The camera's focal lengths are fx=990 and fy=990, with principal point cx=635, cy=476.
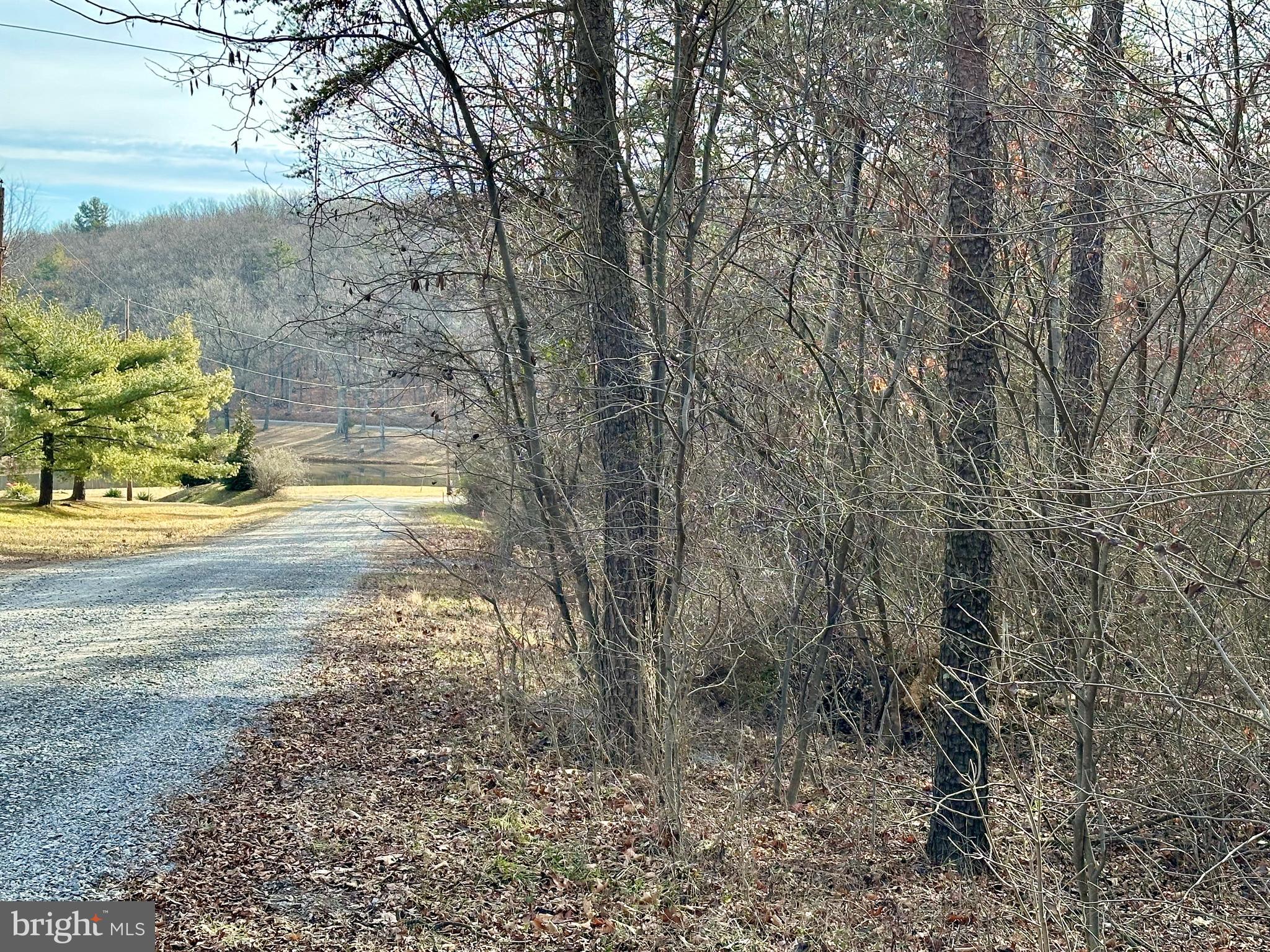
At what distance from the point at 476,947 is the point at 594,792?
2103 mm

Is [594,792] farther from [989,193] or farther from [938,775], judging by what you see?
[989,193]

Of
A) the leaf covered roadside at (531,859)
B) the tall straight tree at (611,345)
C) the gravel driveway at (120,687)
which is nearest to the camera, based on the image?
the leaf covered roadside at (531,859)

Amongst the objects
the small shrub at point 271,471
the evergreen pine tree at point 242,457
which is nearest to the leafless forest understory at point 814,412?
the small shrub at point 271,471

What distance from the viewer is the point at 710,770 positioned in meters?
7.74

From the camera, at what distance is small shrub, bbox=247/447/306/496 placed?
39062 millimetres

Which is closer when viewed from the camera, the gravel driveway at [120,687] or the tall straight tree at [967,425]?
the gravel driveway at [120,687]

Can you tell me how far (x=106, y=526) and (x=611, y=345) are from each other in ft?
76.1

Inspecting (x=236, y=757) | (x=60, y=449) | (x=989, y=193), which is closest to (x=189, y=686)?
(x=236, y=757)

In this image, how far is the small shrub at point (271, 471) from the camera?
3906 cm

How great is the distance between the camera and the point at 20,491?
2816 cm

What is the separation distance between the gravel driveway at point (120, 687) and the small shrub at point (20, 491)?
12821 millimetres

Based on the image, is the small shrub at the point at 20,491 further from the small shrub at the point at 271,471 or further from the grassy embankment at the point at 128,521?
the small shrub at the point at 271,471

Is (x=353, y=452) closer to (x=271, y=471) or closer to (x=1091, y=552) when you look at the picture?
(x=271, y=471)

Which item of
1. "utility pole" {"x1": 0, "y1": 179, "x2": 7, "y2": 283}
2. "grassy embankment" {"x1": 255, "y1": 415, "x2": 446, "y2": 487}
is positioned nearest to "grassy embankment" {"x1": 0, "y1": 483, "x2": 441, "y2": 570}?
"utility pole" {"x1": 0, "y1": 179, "x2": 7, "y2": 283}
